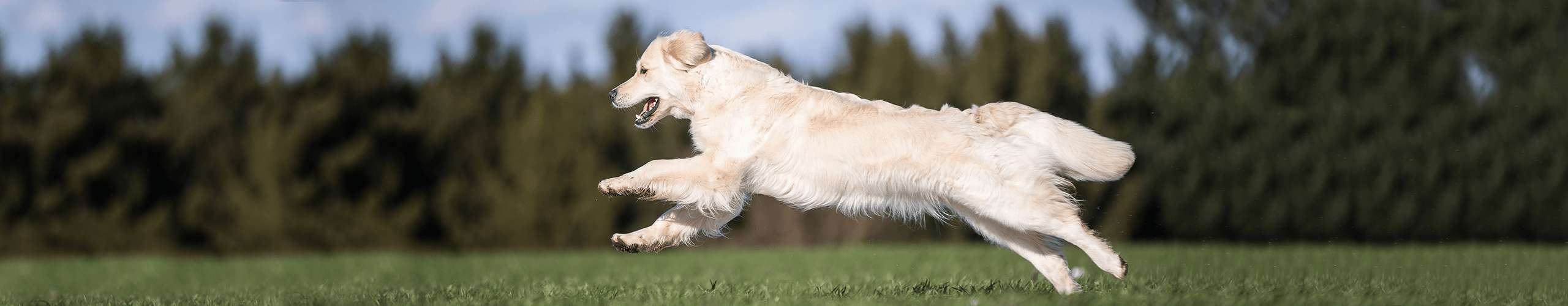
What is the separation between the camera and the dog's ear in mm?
5324

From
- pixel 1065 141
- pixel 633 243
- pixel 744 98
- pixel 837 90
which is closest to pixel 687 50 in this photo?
pixel 744 98

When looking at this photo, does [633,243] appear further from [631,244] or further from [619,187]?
[619,187]

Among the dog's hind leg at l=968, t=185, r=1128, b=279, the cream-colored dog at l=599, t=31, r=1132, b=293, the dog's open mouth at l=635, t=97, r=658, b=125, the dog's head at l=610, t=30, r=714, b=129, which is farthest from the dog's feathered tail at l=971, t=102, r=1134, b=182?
the dog's open mouth at l=635, t=97, r=658, b=125

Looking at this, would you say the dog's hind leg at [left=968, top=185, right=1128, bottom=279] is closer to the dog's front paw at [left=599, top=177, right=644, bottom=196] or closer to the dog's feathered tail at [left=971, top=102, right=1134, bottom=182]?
the dog's feathered tail at [left=971, top=102, right=1134, bottom=182]

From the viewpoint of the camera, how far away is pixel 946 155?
16.5ft

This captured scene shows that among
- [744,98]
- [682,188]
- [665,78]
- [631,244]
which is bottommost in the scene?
[631,244]

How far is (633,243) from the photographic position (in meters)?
5.17

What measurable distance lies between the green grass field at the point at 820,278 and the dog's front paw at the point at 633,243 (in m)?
0.25

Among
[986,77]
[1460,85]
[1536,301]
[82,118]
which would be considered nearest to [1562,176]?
[1460,85]

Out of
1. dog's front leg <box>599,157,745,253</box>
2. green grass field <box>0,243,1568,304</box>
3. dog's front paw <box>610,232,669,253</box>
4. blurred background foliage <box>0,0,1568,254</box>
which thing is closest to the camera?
dog's front leg <box>599,157,745,253</box>

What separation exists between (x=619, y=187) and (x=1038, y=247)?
1907 millimetres

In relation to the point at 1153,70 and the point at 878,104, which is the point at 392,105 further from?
the point at 878,104

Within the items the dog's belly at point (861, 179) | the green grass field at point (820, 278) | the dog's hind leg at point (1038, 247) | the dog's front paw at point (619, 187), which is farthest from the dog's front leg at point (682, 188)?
the dog's hind leg at point (1038, 247)

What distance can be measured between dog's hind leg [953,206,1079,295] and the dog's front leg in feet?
3.50
